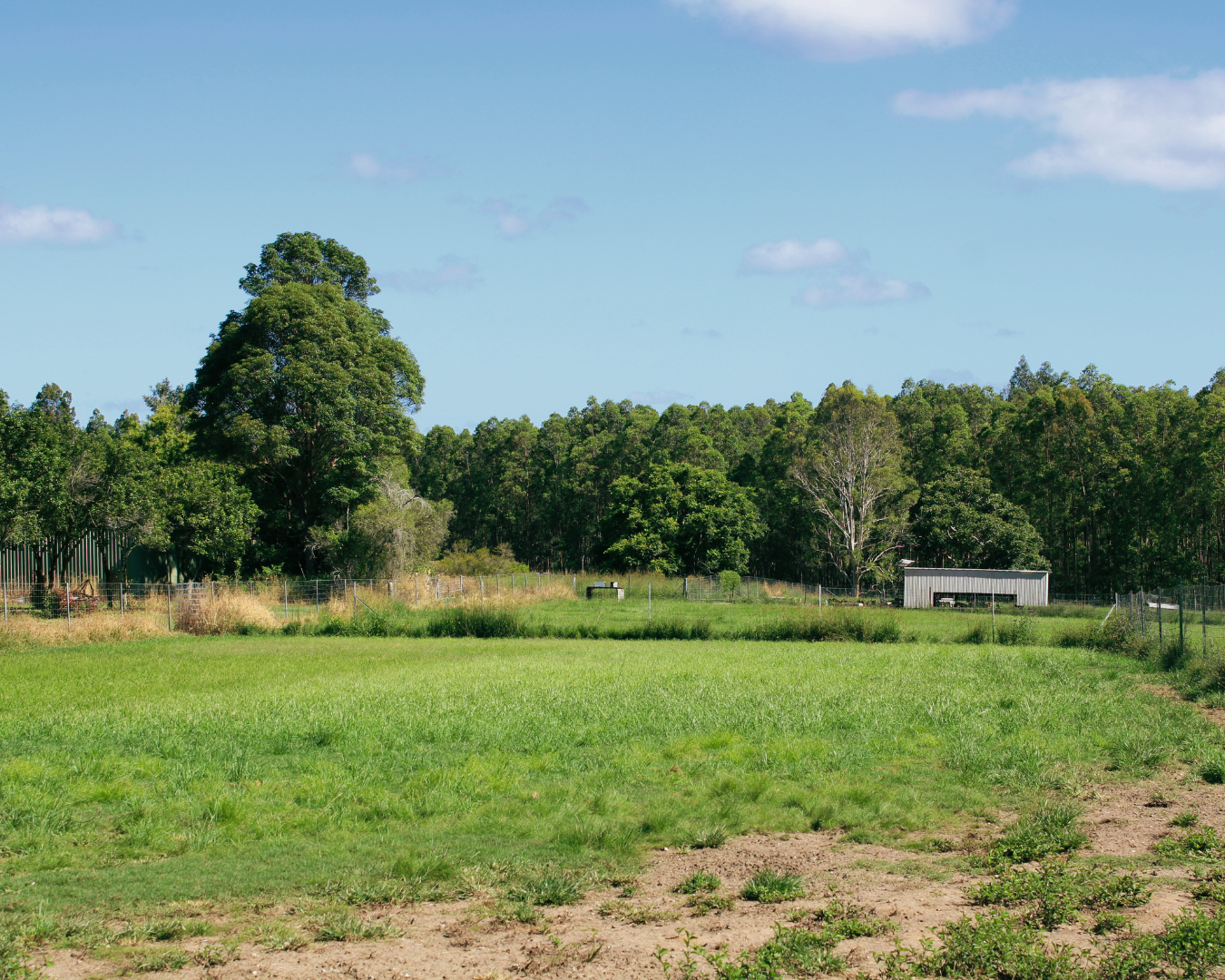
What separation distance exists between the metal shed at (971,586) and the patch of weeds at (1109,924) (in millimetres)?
51578

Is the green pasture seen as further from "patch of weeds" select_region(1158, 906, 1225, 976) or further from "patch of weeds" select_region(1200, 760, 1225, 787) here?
"patch of weeds" select_region(1158, 906, 1225, 976)

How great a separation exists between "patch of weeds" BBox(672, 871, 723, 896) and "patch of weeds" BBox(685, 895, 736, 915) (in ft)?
0.59

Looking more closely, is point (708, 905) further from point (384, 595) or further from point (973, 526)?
point (973, 526)

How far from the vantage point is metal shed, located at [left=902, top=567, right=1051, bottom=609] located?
185 feet

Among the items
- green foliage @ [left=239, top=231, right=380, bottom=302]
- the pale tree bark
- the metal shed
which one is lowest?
the metal shed

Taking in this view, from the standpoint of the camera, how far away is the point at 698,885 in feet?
22.9

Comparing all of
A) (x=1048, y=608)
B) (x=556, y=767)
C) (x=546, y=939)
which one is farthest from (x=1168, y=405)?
(x=546, y=939)

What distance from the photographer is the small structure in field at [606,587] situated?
47.8 meters

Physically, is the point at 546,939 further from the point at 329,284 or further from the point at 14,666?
the point at 329,284

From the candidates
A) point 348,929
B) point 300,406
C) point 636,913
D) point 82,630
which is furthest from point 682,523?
point 348,929

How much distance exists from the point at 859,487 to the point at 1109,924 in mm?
60928

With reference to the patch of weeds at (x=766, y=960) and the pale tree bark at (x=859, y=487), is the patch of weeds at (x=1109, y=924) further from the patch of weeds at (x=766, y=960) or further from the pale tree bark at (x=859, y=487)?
the pale tree bark at (x=859, y=487)

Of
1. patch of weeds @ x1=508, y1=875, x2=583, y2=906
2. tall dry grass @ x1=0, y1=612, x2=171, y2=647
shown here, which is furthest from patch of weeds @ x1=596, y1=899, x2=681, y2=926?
tall dry grass @ x1=0, y1=612, x2=171, y2=647

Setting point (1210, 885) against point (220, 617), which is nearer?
point (1210, 885)
